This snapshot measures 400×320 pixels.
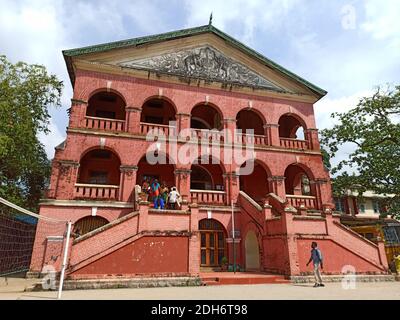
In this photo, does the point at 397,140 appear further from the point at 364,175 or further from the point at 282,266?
the point at 282,266

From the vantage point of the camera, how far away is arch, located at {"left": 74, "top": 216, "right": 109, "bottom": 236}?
13.9 m

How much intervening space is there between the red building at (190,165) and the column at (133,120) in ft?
0.19

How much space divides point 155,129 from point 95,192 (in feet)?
15.4

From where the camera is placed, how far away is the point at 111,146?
1525 cm

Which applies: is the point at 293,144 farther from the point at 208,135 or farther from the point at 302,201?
the point at 208,135

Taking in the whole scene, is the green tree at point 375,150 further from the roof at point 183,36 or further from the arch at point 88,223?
the arch at point 88,223

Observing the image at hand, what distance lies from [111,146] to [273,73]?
1190 cm

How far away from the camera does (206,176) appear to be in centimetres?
1855

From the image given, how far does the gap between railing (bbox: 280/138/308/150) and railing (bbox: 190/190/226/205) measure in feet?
18.0

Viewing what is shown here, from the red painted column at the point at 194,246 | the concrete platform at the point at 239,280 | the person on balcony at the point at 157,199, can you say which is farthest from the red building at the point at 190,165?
the person on balcony at the point at 157,199

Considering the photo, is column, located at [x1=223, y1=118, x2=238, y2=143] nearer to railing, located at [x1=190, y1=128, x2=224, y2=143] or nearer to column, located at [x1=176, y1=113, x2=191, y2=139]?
railing, located at [x1=190, y1=128, x2=224, y2=143]

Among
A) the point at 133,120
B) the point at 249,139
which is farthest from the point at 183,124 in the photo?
the point at 249,139

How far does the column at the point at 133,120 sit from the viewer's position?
1593 centimetres
